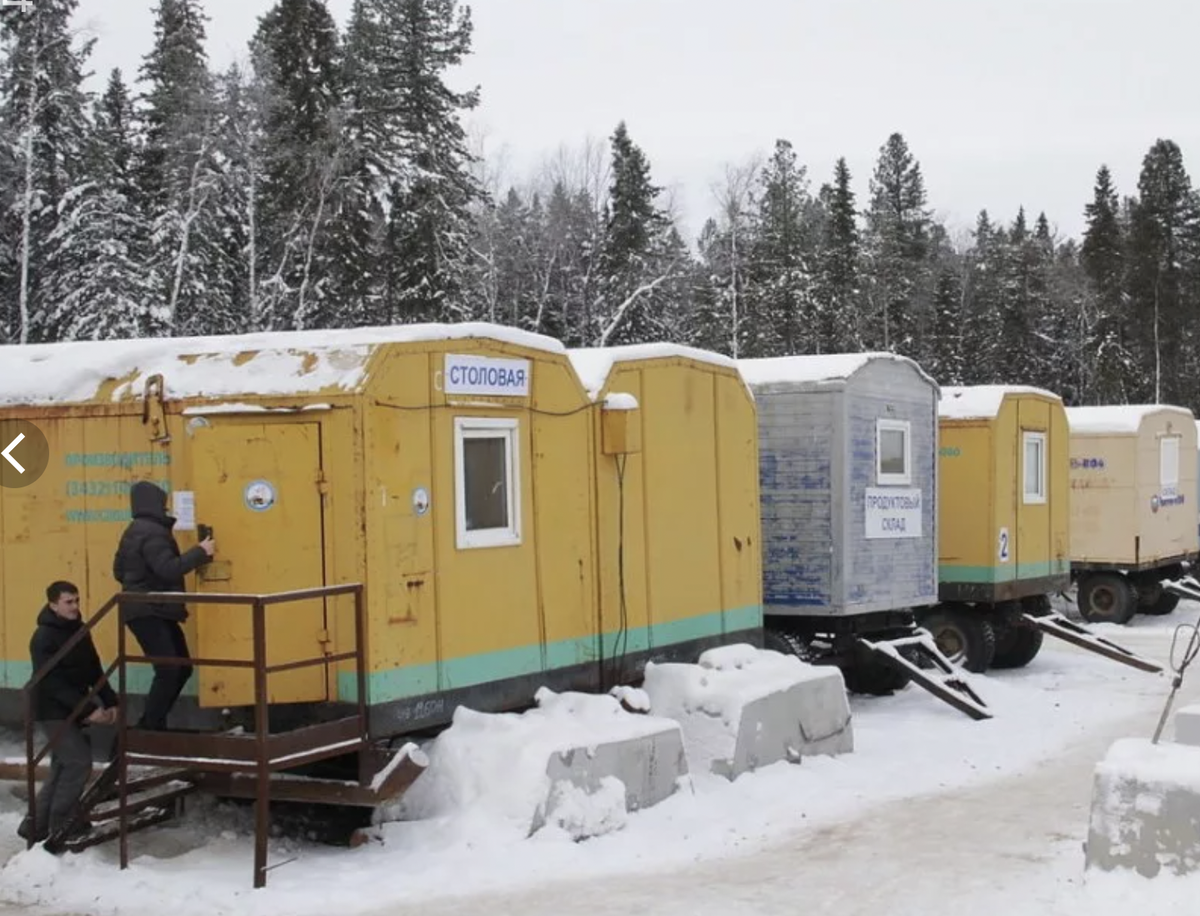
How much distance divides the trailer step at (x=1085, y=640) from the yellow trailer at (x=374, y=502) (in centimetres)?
732

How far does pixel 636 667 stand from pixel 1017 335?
55.3 meters

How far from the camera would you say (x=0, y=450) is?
9930mm

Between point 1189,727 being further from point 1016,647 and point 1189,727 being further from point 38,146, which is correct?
point 38,146

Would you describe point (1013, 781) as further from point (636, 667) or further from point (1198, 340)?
point (1198, 340)

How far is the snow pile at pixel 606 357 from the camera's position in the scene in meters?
10.8

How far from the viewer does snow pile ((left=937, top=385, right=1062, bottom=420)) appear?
17000 mm

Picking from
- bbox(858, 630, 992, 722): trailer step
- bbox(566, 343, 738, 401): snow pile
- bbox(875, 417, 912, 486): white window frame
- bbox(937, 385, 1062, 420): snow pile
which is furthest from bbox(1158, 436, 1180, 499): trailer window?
bbox(566, 343, 738, 401): snow pile

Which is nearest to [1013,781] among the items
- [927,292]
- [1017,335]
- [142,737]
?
[142,737]

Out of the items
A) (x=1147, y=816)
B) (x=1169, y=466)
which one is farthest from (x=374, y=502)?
(x=1169, y=466)

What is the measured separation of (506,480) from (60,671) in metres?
3.08

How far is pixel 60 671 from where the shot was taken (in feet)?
27.8

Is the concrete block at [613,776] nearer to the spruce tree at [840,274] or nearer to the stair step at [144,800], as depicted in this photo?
the stair step at [144,800]

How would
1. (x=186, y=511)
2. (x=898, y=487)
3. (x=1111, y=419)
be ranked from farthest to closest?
(x=1111, y=419) < (x=898, y=487) < (x=186, y=511)

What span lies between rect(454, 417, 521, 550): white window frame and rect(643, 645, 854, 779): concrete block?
1904 millimetres
